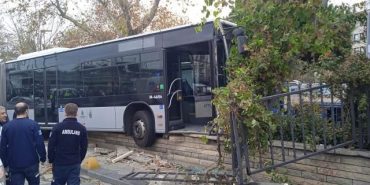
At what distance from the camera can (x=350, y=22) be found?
9.32 meters

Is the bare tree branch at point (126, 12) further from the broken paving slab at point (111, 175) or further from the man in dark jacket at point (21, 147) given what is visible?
the man in dark jacket at point (21, 147)

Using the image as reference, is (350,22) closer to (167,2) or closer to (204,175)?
(204,175)

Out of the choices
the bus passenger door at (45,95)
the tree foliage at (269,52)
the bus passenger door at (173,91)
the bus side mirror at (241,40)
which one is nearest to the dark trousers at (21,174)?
the tree foliage at (269,52)

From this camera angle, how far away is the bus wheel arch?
439 inches

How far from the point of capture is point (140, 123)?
11297 mm

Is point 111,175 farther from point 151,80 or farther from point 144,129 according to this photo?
point 151,80

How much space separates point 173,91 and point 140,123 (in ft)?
3.91

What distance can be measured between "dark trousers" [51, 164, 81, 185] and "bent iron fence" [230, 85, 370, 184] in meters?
2.31

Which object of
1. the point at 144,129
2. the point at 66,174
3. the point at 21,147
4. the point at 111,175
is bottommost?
the point at 111,175

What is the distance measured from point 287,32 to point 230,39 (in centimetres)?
249

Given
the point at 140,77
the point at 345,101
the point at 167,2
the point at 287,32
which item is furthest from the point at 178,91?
the point at 167,2

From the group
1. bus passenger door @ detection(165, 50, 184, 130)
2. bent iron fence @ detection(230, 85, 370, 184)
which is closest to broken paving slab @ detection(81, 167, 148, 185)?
bus passenger door @ detection(165, 50, 184, 130)

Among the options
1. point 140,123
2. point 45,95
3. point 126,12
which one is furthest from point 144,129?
point 126,12

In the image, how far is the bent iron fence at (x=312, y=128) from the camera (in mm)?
5836
